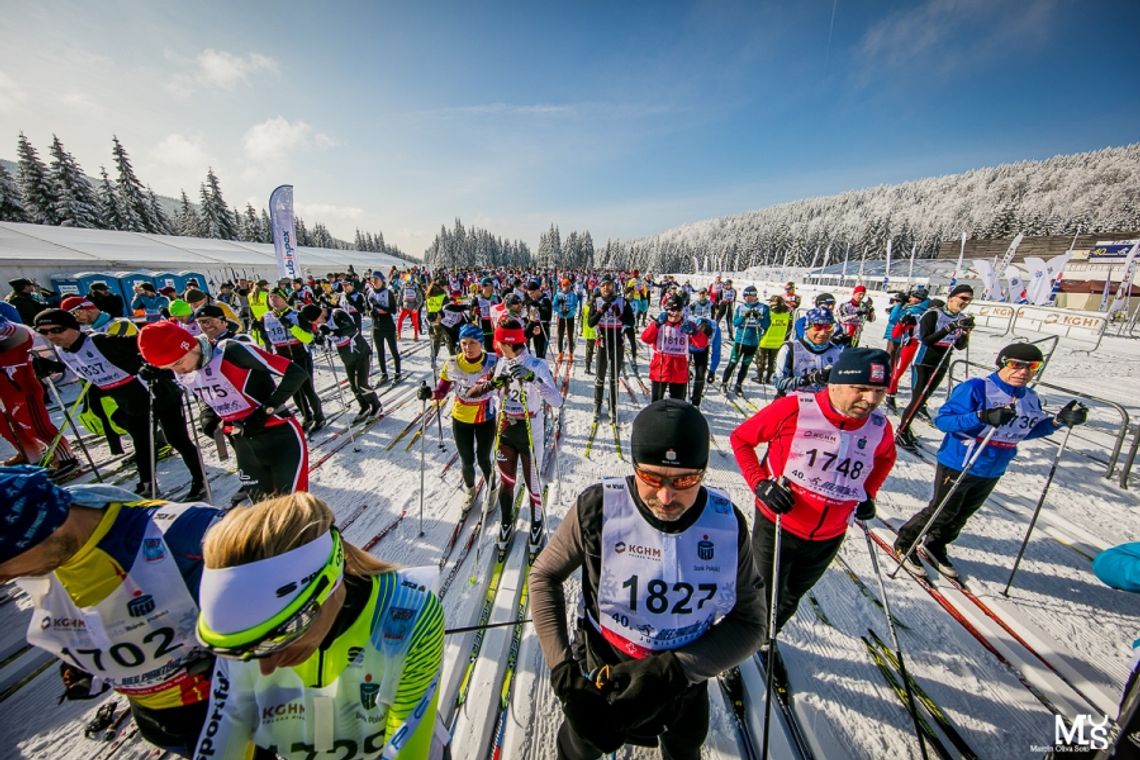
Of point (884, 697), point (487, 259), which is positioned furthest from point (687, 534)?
point (487, 259)

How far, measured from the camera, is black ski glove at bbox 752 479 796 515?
280 cm

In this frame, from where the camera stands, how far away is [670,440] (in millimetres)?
1773

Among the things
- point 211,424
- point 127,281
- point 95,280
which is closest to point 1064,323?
point 211,424

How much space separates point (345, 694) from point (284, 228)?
20.5 m

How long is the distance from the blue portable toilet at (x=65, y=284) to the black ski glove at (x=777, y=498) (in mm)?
26074

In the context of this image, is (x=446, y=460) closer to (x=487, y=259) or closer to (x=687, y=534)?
→ (x=687, y=534)

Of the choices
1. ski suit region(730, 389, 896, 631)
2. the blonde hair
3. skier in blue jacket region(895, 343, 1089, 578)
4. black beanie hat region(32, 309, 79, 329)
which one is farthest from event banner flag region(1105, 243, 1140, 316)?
black beanie hat region(32, 309, 79, 329)

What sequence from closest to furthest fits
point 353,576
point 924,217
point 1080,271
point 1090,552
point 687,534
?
point 353,576 < point 687,534 < point 1090,552 < point 1080,271 < point 924,217

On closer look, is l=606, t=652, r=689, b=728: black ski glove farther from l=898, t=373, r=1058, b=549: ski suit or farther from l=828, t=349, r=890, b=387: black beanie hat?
l=898, t=373, r=1058, b=549: ski suit

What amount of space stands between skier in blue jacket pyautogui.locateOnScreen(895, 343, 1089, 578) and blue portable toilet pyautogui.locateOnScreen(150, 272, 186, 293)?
28199mm

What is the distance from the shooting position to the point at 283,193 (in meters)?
16.4

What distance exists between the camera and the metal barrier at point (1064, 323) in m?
17.5

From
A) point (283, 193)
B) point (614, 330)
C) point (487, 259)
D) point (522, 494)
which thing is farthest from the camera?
point (487, 259)

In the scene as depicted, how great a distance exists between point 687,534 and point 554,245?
113 meters
